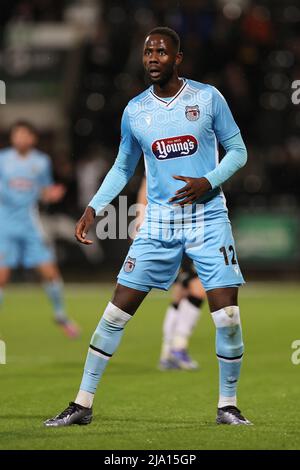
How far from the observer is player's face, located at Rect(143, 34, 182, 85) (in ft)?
22.1

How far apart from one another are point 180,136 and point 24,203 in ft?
24.4

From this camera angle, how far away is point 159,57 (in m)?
6.73

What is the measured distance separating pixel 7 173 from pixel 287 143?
8438mm

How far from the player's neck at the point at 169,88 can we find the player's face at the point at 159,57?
83mm

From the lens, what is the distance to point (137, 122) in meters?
6.89

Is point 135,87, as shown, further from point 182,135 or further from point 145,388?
point 182,135

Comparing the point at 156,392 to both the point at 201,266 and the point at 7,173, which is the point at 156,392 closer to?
the point at 201,266

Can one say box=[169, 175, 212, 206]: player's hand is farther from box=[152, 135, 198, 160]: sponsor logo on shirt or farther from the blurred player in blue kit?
box=[152, 135, 198, 160]: sponsor logo on shirt

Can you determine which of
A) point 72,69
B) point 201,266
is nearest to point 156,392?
point 201,266

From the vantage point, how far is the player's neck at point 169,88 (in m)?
6.87

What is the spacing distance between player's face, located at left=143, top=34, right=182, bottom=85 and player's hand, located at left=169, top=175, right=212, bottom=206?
0.61 meters

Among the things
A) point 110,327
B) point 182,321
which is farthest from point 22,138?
point 110,327

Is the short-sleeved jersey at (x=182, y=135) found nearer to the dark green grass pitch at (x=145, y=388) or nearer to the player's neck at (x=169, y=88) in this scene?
the player's neck at (x=169, y=88)

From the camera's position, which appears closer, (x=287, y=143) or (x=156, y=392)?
(x=156, y=392)
